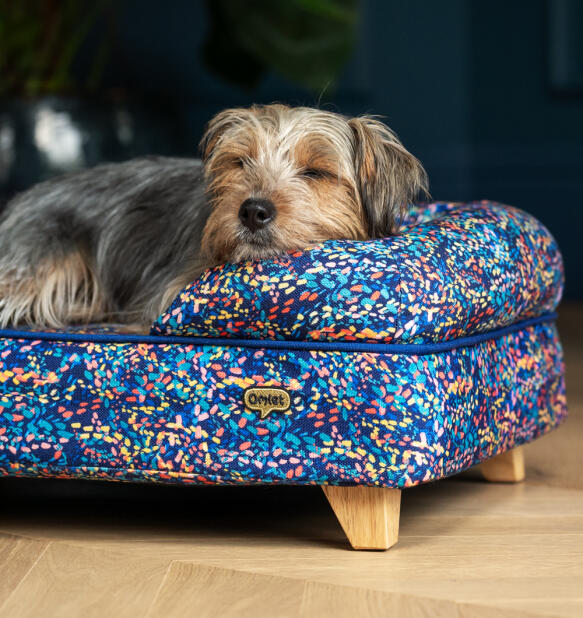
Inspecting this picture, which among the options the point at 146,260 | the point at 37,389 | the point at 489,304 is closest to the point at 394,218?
the point at 489,304

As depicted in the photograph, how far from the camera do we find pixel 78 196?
316cm

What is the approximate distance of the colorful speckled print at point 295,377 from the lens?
236 centimetres

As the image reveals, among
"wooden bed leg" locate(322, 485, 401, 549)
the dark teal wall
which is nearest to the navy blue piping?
"wooden bed leg" locate(322, 485, 401, 549)

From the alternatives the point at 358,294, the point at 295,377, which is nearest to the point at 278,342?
the point at 295,377

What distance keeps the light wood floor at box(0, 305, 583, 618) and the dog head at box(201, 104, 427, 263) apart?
66 centimetres

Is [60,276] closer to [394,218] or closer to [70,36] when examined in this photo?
[394,218]

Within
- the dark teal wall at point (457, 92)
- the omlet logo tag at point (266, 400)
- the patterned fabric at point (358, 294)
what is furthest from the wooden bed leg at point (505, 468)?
the dark teal wall at point (457, 92)

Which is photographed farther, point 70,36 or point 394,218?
point 70,36

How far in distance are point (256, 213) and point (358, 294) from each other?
1.03 ft

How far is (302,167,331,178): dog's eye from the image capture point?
2643mm

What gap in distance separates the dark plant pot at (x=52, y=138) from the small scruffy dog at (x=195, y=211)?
6.39 ft

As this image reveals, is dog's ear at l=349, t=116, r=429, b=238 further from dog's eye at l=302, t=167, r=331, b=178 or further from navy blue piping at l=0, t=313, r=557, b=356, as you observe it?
navy blue piping at l=0, t=313, r=557, b=356

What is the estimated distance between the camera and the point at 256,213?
8.16 feet

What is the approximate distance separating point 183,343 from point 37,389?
1.18 feet
